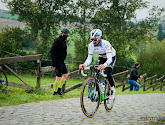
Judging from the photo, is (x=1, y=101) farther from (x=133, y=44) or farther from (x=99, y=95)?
(x=133, y=44)

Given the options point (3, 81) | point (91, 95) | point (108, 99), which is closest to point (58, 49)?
point (3, 81)

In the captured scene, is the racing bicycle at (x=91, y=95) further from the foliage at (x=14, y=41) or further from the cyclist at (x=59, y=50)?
the foliage at (x=14, y=41)

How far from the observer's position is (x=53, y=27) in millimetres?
42531

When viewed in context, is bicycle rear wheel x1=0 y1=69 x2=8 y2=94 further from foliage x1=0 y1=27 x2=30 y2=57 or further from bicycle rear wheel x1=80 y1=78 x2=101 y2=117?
foliage x1=0 y1=27 x2=30 y2=57

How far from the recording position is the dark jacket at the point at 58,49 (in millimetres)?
8352

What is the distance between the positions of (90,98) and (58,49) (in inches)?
129

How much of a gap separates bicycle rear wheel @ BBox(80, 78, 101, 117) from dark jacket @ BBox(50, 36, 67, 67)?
299 cm

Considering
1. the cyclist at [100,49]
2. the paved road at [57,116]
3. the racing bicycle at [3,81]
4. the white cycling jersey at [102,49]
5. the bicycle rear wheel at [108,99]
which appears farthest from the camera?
the racing bicycle at [3,81]

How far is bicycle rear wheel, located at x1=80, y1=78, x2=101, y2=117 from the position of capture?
5438 millimetres

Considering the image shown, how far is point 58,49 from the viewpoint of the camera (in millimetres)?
8531

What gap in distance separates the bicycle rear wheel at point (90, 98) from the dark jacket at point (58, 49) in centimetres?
299

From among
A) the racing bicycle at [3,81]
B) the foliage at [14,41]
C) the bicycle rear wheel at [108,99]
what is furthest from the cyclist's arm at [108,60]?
the foliage at [14,41]

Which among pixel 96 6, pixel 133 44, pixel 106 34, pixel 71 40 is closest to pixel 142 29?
pixel 133 44

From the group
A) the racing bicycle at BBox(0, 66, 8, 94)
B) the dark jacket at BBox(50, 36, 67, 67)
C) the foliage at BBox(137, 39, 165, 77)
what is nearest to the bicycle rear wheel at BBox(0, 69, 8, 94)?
the racing bicycle at BBox(0, 66, 8, 94)
